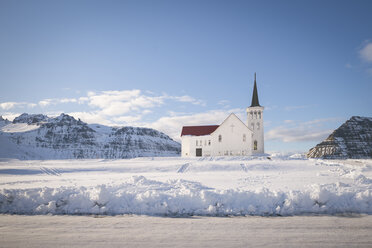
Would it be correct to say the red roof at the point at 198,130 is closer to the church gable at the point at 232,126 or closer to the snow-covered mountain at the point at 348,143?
the church gable at the point at 232,126

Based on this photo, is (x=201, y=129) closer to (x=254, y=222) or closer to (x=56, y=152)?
(x=254, y=222)

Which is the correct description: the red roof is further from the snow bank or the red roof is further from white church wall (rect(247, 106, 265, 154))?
the snow bank

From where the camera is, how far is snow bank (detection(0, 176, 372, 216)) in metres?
7.00

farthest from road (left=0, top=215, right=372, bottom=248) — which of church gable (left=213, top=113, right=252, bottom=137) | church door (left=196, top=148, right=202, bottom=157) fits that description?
church door (left=196, top=148, right=202, bottom=157)

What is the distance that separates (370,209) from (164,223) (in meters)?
6.98

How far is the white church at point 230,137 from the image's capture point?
148 feet

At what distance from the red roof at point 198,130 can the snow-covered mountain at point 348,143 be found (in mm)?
26046

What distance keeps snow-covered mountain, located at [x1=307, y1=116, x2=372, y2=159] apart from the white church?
16317 millimetres

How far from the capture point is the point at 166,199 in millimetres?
7605

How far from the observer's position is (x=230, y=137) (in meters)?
45.6

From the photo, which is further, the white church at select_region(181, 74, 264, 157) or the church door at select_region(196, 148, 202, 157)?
the church door at select_region(196, 148, 202, 157)

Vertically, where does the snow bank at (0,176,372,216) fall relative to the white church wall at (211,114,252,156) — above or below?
below

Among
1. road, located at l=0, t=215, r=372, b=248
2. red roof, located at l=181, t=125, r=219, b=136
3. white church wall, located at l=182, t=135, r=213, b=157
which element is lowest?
road, located at l=0, t=215, r=372, b=248

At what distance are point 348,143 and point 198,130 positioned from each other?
122ft
